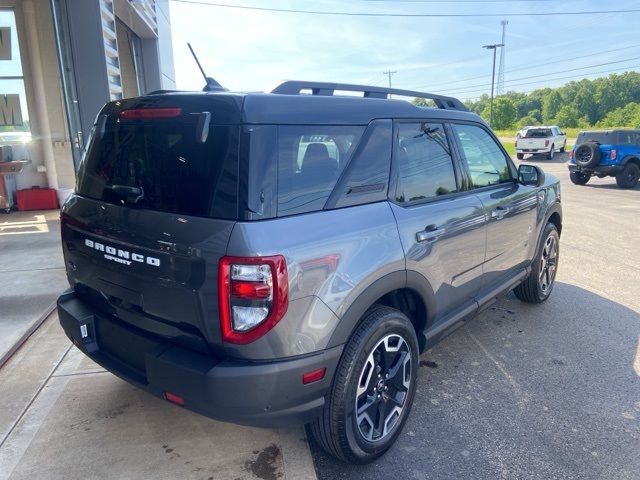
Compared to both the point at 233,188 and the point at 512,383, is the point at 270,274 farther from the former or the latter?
the point at 512,383

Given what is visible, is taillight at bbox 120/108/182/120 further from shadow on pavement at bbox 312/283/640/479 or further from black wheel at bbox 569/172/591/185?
black wheel at bbox 569/172/591/185

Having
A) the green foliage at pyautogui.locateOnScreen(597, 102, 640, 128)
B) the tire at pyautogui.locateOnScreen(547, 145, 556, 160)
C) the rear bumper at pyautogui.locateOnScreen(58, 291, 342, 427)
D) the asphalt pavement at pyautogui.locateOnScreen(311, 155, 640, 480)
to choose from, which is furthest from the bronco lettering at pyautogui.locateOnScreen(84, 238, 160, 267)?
the green foliage at pyautogui.locateOnScreen(597, 102, 640, 128)

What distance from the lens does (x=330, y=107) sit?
2.35 m

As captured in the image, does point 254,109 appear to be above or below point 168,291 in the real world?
above

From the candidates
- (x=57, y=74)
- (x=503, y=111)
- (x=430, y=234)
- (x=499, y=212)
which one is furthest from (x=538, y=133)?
(x=503, y=111)

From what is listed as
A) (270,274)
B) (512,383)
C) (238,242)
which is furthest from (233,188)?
(512,383)

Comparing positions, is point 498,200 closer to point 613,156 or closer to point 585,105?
point 613,156

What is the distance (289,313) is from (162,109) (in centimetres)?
113

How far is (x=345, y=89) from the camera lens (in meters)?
2.66

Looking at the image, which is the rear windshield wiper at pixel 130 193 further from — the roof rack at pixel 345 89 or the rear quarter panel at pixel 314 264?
the roof rack at pixel 345 89

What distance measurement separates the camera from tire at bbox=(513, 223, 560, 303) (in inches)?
173

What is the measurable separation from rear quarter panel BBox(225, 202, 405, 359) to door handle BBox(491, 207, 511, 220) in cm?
144

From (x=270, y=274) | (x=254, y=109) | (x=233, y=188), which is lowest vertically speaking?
(x=270, y=274)

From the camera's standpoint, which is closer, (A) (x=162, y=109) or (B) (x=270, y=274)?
(B) (x=270, y=274)
